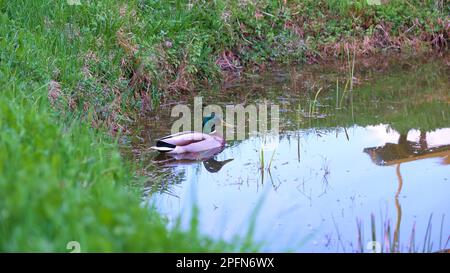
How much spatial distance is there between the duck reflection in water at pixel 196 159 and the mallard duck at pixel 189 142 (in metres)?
0.04

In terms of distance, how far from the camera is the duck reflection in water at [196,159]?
7202mm

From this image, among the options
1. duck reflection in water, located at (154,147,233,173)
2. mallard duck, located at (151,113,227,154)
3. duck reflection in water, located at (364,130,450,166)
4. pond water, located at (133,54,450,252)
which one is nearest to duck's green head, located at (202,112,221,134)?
mallard duck, located at (151,113,227,154)

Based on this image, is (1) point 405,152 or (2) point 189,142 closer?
(1) point 405,152

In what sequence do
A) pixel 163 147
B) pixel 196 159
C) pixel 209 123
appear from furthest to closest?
pixel 209 123 < pixel 196 159 < pixel 163 147

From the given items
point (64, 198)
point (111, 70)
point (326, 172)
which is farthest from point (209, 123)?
point (64, 198)

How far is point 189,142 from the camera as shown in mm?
7559

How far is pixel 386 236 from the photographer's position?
459cm

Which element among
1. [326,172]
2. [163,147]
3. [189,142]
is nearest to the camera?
[326,172]

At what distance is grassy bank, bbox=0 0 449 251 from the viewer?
3.04 meters

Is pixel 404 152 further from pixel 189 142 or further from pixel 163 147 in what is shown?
pixel 163 147

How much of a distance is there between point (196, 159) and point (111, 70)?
1.69 metres

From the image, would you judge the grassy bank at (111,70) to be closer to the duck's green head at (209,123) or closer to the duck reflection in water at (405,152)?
the duck's green head at (209,123)

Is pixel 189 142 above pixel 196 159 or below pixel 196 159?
above

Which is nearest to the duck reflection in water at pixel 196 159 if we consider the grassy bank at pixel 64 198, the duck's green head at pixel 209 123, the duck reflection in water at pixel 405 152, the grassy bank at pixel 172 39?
the duck's green head at pixel 209 123
